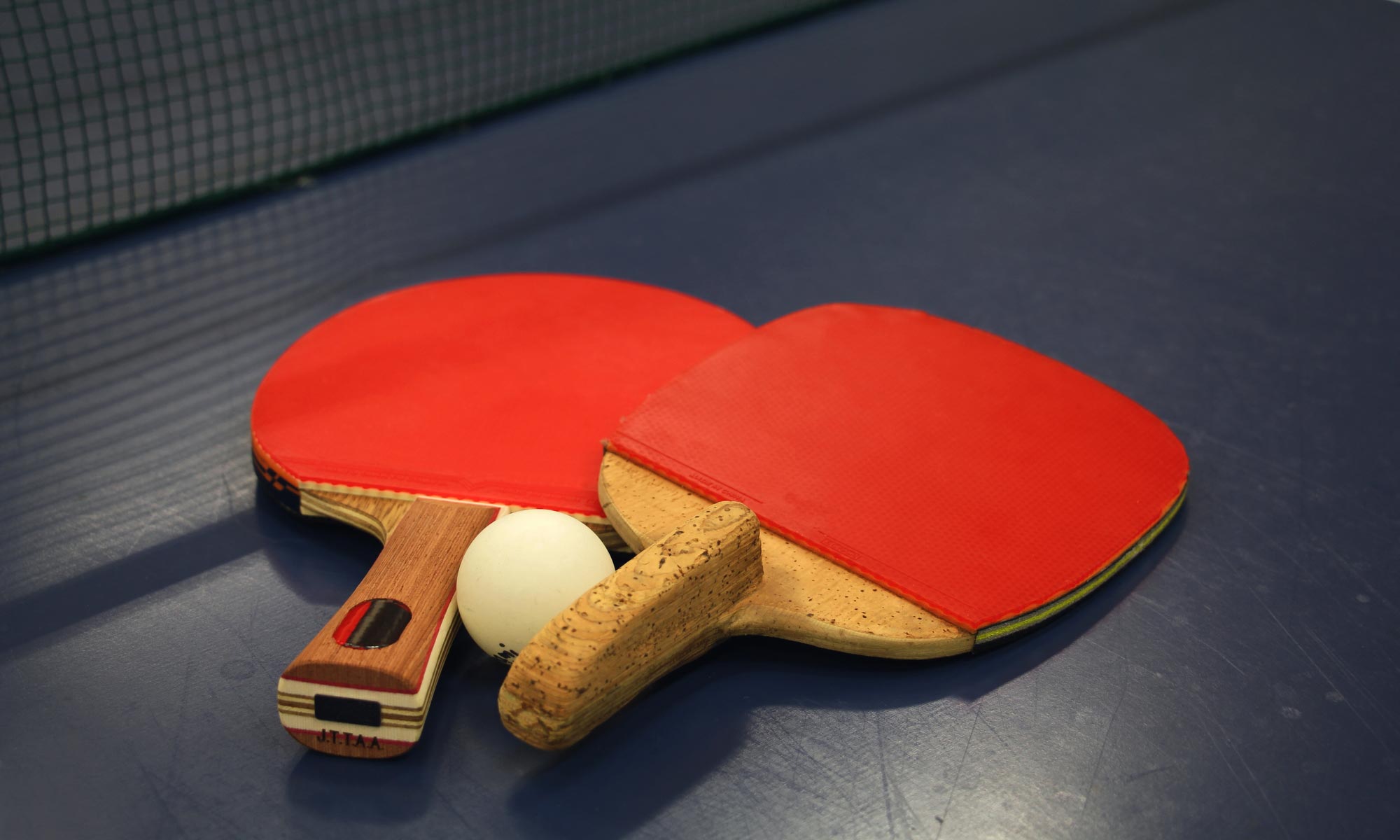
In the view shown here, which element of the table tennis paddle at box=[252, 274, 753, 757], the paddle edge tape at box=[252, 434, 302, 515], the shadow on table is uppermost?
the table tennis paddle at box=[252, 274, 753, 757]

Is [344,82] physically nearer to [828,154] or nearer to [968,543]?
[828,154]

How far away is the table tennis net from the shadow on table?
97.5 inches

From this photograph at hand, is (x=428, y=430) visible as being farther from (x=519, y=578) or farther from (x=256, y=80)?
A: (x=256, y=80)

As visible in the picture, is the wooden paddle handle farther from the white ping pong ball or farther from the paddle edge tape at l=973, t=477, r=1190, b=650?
the paddle edge tape at l=973, t=477, r=1190, b=650

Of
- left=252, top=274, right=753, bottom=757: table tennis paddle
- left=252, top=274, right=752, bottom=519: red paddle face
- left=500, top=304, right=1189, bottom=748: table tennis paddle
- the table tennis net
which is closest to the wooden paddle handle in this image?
left=500, top=304, right=1189, bottom=748: table tennis paddle

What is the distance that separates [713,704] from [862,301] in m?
1.50

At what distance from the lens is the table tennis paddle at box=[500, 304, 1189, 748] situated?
73.1 inches

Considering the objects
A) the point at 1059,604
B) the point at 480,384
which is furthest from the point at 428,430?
the point at 1059,604

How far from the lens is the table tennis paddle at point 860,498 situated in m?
1.86

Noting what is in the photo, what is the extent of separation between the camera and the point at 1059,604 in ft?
6.75

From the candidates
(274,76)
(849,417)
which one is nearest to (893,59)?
(274,76)

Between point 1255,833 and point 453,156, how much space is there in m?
3.10

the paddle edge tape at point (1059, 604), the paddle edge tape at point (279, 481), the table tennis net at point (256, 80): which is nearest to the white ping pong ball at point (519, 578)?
the paddle edge tape at point (279, 481)

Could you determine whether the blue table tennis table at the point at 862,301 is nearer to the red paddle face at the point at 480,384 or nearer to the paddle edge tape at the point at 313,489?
the paddle edge tape at the point at 313,489
